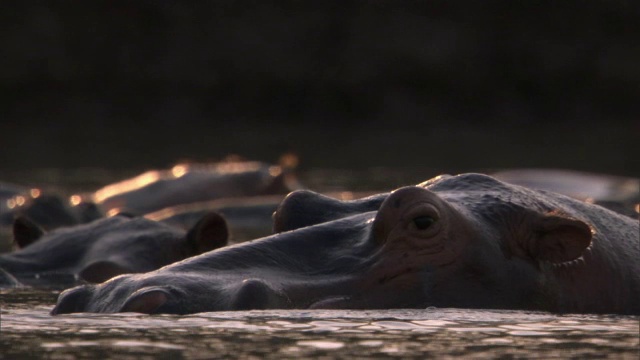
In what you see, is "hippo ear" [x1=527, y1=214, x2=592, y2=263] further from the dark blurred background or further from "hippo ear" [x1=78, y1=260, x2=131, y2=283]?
the dark blurred background

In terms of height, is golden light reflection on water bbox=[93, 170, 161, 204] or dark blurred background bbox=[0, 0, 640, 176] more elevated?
dark blurred background bbox=[0, 0, 640, 176]

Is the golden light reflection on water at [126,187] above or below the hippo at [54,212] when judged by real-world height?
above

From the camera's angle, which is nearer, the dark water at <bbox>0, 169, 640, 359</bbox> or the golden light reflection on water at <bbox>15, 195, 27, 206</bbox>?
the dark water at <bbox>0, 169, 640, 359</bbox>

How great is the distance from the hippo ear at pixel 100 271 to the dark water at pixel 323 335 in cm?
253

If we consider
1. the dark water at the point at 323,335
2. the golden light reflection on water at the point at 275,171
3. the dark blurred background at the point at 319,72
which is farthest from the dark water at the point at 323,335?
the dark blurred background at the point at 319,72

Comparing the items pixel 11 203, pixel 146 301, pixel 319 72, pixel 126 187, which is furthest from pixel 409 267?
pixel 319 72

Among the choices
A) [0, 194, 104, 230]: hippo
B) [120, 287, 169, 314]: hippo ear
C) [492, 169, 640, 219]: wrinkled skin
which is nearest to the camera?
[120, 287, 169, 314]: hippo ear

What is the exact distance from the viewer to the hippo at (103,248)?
25.5ft

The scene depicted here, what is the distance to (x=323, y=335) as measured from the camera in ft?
15.2

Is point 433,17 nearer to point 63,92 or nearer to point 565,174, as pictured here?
point 63,92

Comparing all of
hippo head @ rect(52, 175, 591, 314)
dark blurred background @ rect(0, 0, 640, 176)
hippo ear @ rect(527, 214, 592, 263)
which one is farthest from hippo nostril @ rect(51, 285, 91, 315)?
dark blurred background @ rect(0, 0, 640, 176)

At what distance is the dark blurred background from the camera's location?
29.4 m

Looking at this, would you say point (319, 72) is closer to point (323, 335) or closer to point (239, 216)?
point (239, 216)

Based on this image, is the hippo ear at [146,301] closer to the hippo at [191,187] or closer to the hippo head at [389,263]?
the hippo head at [389,263]
